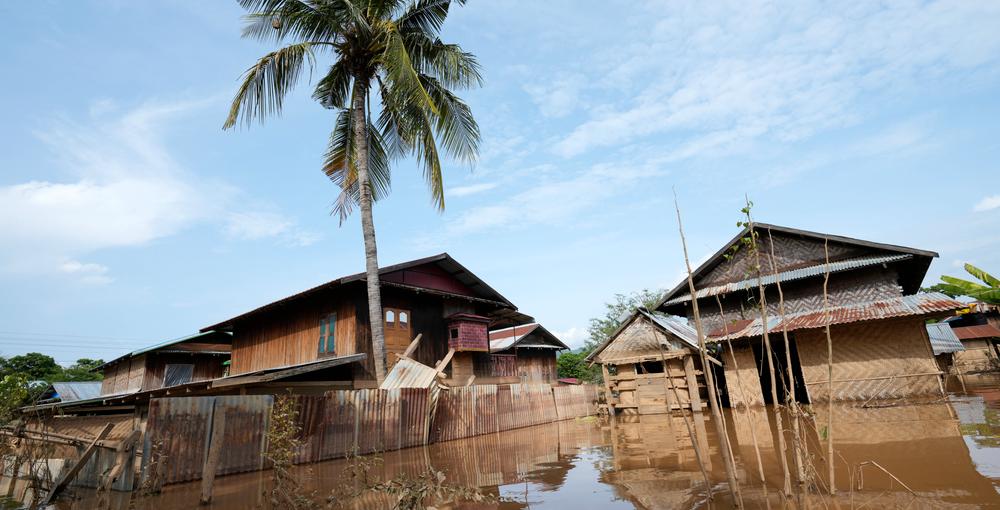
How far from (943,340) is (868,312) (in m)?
19.7

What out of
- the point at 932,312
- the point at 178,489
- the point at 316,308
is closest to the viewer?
the point at 178,489

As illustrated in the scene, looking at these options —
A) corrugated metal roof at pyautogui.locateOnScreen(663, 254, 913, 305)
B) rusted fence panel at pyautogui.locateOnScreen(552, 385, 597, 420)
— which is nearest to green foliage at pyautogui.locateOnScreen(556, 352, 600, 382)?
rusted fence panel at pyautogui.locateOnScreen(552, 385, 597, 420)

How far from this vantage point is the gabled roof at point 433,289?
1575 centimetres

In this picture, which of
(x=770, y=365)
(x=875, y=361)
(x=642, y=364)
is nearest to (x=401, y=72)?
(x=770, y=365)

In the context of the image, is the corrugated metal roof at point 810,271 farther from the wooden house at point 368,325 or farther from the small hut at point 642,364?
the wooden house at point 368,325

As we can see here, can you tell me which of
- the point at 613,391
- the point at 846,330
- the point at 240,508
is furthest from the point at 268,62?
the point at 846,330

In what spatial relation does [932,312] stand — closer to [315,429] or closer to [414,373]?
[414,373]

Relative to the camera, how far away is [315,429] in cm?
983

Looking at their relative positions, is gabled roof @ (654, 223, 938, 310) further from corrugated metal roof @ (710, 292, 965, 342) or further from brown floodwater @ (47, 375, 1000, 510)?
brown floodwater @ (47, 375, 1000, 510)

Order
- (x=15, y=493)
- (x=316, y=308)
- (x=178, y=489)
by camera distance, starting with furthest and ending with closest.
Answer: (x=316, y=308), (x=15, y=493), (x=178, y=489)

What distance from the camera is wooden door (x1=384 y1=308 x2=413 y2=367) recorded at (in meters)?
16.3

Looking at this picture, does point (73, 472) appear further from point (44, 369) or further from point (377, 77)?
point (44, 369)

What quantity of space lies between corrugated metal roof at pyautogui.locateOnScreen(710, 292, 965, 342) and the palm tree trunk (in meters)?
10.2

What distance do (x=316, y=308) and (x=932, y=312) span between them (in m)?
18.5
